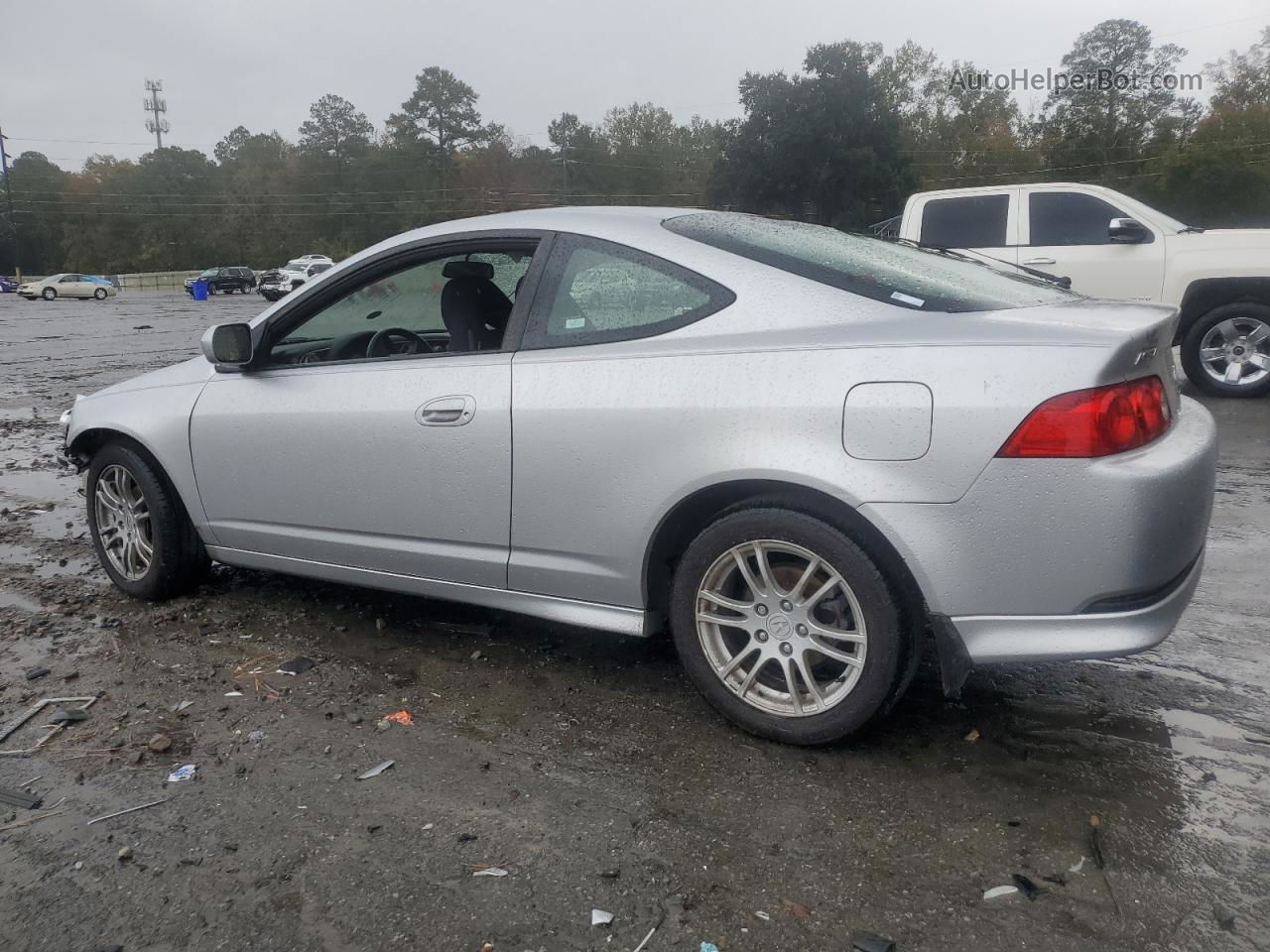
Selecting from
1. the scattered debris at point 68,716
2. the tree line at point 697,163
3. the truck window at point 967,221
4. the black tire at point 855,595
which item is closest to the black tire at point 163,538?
the scattered debris at point 68,716

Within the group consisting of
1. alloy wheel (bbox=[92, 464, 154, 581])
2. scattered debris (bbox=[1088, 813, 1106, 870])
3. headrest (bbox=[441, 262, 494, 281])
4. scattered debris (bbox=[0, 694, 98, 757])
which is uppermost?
headrest (bbox=[441, 262, 494, 281])

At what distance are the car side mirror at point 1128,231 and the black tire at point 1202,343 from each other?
0.92 metres

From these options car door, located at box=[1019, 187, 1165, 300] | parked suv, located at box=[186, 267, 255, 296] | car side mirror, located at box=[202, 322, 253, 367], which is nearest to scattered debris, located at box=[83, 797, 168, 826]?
car side mirror, located at box=[202, 322, 253, 367]

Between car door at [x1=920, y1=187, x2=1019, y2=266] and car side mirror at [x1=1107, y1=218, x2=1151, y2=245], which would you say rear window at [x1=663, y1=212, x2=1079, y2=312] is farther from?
car door at [x1=920, y1=187, x2=1019, y2=266]

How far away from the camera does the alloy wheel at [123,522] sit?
454 cm

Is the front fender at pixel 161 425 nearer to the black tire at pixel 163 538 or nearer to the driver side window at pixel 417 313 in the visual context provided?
the black tire at pixel 163 538

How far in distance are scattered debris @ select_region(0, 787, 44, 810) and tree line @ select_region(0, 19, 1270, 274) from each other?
177 ft

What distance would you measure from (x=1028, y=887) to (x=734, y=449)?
134 centimetres

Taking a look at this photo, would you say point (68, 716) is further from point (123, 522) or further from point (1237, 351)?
point (1237, 351)

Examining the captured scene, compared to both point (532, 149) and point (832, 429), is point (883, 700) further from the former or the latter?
point (532, 149)

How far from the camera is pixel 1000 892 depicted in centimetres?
241

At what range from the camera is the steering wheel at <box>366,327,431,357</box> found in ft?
14.0

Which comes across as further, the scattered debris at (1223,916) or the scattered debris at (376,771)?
the scattered debris at (376,771)

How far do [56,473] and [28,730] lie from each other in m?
4.75
